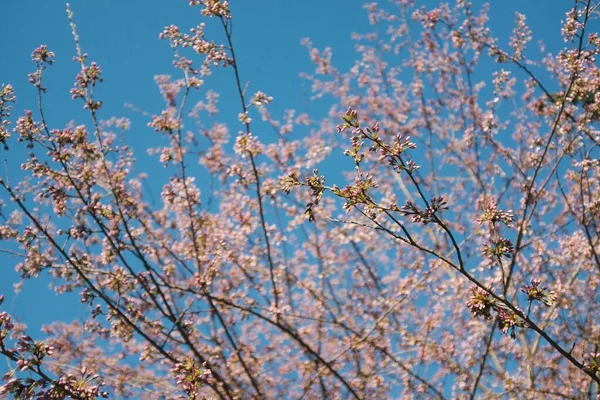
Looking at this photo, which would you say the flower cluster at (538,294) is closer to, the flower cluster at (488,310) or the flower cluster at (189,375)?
the flower cluster at (488,310)

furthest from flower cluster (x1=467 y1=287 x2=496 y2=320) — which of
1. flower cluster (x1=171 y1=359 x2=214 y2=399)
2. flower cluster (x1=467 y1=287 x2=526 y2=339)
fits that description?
flower cluster (x1=171 y1=359 x2=214 y2=399)

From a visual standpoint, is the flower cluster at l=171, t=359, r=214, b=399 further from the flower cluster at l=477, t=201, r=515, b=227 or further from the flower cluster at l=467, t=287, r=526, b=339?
the flower cluster at l=477, t=201, r=515, b=227

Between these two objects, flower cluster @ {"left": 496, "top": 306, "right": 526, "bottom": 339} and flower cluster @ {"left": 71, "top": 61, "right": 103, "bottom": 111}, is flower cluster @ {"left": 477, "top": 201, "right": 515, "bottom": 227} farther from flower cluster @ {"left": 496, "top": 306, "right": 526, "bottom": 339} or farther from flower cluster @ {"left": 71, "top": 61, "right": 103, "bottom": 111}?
flower cluster @ {"left": 71, "top": 61, "right": 103, "bottom": 111}

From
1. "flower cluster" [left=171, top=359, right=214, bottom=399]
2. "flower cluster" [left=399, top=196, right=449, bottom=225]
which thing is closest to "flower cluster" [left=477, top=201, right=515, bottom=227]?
"flower cluster" [left=399, top=196, right=449, bottom=225]

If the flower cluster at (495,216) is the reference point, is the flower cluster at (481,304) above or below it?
below

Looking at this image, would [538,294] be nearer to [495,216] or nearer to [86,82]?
[495,216]

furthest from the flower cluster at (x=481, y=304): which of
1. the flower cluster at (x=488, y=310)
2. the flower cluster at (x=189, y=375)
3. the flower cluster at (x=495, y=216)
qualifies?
the flower cluster at (x=189, y=375)

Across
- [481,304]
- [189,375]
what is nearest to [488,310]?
[481,304]

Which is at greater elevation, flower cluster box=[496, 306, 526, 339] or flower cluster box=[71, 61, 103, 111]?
flower cluster box=[71, 61, 103, 111]

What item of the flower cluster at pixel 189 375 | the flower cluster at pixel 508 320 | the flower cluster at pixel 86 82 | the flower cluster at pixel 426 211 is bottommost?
the flower cluster at pixel 189 375

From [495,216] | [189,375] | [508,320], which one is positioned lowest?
[189,375]

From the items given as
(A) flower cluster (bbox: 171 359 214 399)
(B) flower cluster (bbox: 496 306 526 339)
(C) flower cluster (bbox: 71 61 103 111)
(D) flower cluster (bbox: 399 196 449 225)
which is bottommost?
(A) flower cluster (bbox: 171 359 214 399)

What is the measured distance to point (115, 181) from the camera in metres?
5.61

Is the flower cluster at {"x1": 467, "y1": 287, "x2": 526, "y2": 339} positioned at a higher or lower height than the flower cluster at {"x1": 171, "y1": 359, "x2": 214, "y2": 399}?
higher
